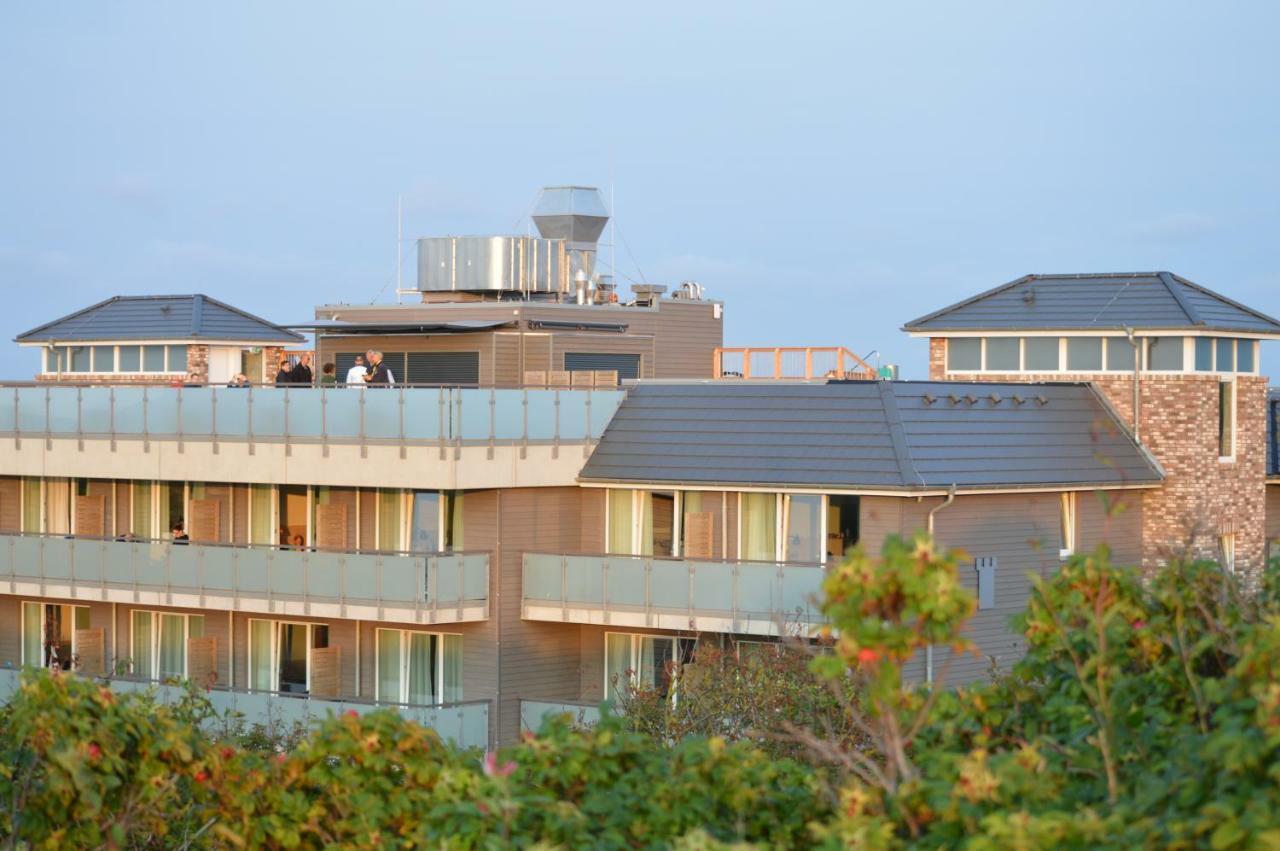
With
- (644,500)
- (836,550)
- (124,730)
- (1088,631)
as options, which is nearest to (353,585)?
(644,500)

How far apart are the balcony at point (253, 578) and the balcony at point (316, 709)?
5.02ft

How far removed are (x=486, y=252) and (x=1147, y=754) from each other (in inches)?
1345

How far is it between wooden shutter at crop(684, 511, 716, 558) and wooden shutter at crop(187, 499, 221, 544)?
32.8 feet

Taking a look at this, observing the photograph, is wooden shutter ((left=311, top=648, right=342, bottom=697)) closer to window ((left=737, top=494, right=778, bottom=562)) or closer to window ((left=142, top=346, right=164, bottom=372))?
window ((left=737, top=494, right=778, bottom=562))

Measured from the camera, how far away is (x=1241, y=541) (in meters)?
41.8

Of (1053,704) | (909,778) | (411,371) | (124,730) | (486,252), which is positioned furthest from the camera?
(486,252)

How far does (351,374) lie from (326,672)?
5572 mm

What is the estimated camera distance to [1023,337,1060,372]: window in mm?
41500

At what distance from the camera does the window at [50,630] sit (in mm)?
42688

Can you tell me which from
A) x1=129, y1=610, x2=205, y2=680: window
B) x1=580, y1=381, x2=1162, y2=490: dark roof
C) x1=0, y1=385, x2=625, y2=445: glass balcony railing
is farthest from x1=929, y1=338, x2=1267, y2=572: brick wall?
x1=129, y1=610, x2=205, y2=680: window

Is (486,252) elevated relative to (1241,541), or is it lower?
elevated

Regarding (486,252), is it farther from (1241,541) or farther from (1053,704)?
(1053,704)

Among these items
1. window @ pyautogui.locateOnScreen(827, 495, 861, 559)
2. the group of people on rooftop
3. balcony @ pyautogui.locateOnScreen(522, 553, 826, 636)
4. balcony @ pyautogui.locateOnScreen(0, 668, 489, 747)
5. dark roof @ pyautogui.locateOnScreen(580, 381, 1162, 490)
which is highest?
the group of people on rooftop

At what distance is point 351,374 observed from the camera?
3759 centimetres
